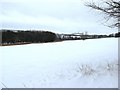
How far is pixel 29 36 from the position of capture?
4084 cm

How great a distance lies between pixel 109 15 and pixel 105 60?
1674mm

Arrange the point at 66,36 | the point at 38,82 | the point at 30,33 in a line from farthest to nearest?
the point at 30,33, the point at 66,36, the point at 38,82

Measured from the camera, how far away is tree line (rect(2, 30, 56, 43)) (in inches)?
1426

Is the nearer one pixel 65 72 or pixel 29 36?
pixel 65 72

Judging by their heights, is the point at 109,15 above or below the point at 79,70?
above

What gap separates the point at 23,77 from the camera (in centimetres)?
962

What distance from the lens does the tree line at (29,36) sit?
3622cm

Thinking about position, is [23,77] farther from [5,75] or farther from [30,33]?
[30,33]

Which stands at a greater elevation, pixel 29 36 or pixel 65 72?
pixel 29 36

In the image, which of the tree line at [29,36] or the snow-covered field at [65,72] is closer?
the snow-covered field at [65,72]

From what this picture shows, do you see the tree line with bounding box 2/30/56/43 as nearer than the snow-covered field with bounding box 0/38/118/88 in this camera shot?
No

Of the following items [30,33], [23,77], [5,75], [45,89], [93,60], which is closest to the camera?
[45,89]

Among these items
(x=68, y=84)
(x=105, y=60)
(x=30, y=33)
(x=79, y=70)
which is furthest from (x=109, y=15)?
(x=30, y=33)

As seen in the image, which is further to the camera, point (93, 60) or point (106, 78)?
point (93, 60)
